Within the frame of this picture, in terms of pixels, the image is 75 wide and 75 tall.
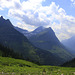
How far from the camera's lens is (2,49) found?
138m

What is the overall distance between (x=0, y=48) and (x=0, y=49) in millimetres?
1892

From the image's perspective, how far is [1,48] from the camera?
139375 millimetres

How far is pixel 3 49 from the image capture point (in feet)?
453

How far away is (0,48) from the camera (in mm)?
138875

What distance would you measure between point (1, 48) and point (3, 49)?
2793mm

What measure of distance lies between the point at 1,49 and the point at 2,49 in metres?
0.97

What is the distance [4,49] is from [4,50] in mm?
2211

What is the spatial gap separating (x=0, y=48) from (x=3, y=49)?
3.42m

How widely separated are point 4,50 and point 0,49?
4.48 meters

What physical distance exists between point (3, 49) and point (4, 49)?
100 centimetres

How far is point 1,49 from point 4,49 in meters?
2.97
